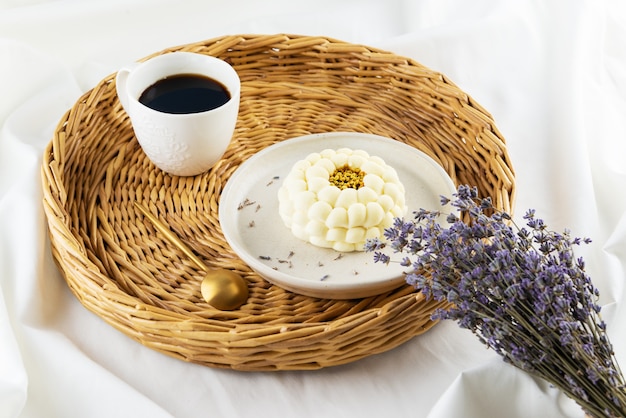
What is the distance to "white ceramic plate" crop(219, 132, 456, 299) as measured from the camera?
1.24 meters

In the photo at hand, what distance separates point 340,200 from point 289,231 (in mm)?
120

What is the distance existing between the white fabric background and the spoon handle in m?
0.17

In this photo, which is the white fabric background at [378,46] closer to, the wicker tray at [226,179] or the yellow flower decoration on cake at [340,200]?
the wicker tray at [226,179]

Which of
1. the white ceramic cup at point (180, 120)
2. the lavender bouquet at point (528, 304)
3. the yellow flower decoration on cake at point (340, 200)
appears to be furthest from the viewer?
the white ceramic cup at point (180, 120)

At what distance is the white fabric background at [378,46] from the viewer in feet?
3.92

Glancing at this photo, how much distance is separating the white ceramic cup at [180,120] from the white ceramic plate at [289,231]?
0.26 ft

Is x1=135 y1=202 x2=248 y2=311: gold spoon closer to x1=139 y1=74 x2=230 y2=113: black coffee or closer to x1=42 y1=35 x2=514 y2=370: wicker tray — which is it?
x1=42 y1=35 x2=514 y2=370: wicker tray

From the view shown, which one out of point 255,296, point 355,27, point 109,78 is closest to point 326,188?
point 255,296

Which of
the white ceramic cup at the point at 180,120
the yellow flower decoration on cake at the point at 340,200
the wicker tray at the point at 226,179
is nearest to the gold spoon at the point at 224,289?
the wicker tray at the point at 226,179

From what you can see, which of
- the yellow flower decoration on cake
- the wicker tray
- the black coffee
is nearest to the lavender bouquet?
the wicker tray

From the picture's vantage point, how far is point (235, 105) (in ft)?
4.77

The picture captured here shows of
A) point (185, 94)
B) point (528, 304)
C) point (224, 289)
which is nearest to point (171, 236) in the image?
point (224, 289)

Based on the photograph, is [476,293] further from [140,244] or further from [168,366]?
[140,244]

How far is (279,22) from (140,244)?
91cm
